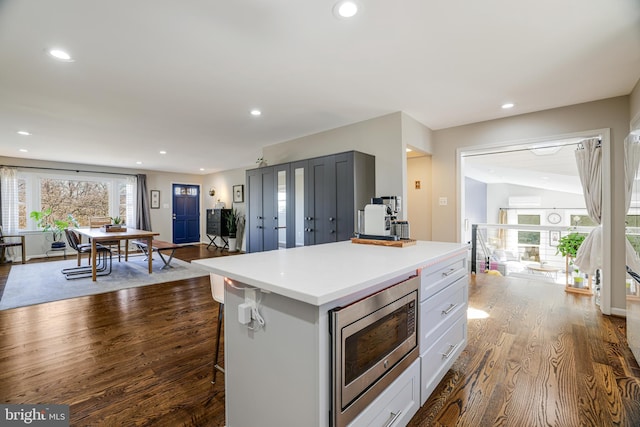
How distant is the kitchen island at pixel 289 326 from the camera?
985 millimetres

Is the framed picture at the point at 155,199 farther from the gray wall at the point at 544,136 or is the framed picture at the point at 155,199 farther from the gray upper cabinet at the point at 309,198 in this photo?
the gray wall at the point at 544,136

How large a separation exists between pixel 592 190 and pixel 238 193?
7.60 meters

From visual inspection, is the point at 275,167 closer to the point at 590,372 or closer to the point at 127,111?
the point at 127,111

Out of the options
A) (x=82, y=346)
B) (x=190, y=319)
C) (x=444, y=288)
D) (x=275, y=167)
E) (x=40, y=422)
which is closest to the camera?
(x=40, y=422)

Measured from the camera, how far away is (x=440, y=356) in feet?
5.94

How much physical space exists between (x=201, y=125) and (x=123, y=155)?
336 cm

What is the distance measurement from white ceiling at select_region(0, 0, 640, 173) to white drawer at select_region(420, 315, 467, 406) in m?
2.10

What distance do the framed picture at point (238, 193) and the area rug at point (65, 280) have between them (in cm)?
271

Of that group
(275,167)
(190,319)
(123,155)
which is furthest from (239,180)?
(190,319)

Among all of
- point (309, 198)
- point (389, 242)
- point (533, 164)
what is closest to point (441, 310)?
point (389, 242)

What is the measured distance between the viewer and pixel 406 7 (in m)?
1.68

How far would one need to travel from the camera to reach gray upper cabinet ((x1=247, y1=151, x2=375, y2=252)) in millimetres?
3527

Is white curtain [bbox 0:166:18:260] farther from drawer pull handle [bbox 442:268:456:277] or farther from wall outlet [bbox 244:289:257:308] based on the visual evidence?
drawer pull handle [bbox 442:268:456:277]

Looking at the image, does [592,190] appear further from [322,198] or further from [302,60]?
[302,60]
